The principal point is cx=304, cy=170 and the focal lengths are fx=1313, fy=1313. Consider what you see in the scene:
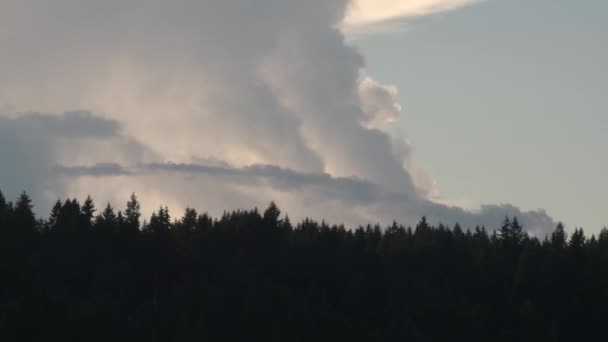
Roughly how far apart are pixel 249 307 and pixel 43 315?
3222cm

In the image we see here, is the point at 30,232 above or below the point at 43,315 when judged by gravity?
above

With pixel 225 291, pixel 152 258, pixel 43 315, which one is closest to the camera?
pixel 43 315

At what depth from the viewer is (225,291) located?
7318 inches

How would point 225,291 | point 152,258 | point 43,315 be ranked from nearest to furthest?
point 43,315 < point 225,291 < point 152,258

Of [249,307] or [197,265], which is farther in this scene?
[197,265]

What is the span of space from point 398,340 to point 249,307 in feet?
69.9

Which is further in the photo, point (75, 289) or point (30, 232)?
point (30, 232)

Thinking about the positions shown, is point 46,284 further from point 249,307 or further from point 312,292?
point 312,292

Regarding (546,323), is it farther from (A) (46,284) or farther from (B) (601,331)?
(A) (46,284)

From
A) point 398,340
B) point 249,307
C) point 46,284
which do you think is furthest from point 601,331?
point 46,284

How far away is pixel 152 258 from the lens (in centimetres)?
19812

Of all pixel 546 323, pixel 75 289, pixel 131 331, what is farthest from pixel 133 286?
pixel 546 323

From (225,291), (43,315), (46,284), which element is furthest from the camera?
(225,291)

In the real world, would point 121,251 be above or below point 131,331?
above
